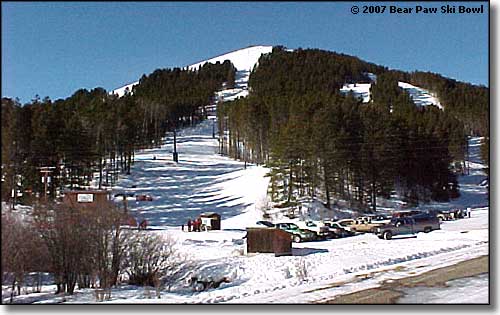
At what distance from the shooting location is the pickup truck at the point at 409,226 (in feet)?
47.2

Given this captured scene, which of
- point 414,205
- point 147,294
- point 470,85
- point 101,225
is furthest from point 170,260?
point 414,205

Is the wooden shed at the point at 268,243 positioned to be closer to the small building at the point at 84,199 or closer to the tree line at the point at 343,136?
the tree line at the point at 343,136

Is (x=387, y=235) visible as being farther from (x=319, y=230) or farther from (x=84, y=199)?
(x=84, y=199)

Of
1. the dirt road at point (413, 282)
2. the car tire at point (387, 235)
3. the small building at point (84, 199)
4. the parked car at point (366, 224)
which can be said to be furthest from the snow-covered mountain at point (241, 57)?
the parked car at point (366, 224)

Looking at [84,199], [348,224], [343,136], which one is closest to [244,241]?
[84,199]

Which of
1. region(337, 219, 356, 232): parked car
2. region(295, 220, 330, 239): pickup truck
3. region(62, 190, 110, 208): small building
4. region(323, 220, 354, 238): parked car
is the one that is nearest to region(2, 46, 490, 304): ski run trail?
region(62, 190, 110, 208): small building

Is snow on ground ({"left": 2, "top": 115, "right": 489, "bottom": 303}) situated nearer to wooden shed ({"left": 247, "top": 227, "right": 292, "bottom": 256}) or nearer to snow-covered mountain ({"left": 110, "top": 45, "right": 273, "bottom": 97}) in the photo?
wooden shed ({"left": 247, "top": 227, "right": 292, "bottom": 256})

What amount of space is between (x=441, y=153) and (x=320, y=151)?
8266 millimetres

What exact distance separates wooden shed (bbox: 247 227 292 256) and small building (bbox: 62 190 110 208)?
12.5 feet

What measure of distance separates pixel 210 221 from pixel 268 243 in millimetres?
6644

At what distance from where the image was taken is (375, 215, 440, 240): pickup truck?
1439 cm

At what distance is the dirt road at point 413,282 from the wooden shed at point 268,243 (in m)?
5.14

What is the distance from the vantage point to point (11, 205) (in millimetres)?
4574

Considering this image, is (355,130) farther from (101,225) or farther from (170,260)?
(101,225)
